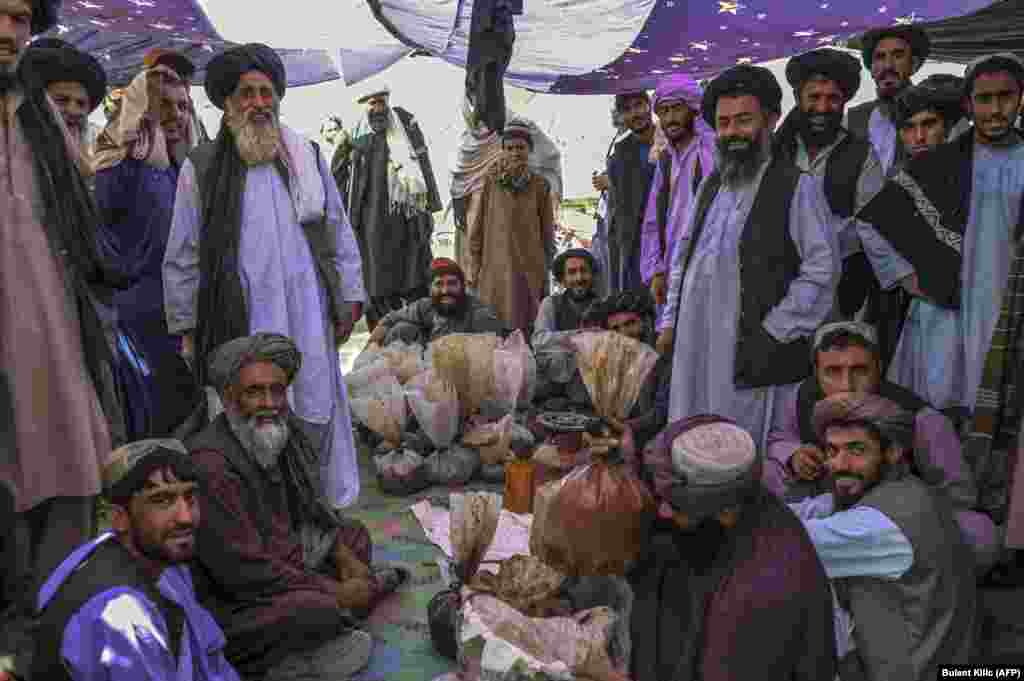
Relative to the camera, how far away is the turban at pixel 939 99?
3.81m

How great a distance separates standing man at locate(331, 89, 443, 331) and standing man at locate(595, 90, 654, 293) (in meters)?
2.48

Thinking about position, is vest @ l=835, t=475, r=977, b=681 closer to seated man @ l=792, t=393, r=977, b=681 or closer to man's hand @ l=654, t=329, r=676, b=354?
seated man @ l=792, t=393, r=977, b=681

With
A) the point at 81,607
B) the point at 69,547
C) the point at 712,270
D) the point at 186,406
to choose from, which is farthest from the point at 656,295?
the point at 81,607

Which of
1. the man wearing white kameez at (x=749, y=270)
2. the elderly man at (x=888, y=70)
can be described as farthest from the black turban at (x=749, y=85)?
the elderly man at (x=888, y=70)

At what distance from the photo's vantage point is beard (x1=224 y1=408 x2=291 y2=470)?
3.05m

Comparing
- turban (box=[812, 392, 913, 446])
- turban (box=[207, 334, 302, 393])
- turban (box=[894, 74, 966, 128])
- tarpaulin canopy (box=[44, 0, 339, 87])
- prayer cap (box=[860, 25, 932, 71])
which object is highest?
tarpaulin canopy (box=[44, 0, 339, 87])

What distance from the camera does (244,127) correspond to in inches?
145

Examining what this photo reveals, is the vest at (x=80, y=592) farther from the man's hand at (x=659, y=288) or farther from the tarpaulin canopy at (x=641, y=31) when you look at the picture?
the tarpaulin canopy at (x=641, y=31)

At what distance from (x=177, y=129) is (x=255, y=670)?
110 inches

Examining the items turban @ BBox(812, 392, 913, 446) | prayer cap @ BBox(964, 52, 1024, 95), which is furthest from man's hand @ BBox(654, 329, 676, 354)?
prayer cap @ BBox(964, 52, 1024, 95)

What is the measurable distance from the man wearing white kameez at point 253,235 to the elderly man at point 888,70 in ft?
8.06

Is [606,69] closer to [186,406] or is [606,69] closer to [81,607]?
[186,406]

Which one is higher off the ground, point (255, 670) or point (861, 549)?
point (861, 549)

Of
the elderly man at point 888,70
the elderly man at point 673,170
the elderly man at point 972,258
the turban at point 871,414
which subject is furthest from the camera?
the elderly man at point 673,170
